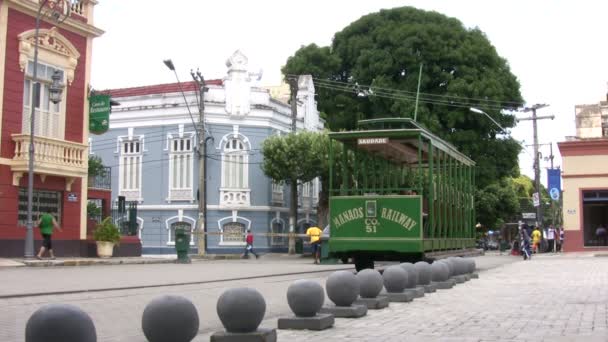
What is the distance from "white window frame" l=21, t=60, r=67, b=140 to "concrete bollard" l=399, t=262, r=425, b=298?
16020 millimetres

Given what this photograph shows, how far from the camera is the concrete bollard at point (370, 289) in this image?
1038cm

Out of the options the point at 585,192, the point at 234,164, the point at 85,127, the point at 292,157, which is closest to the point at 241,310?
the point at 85,127

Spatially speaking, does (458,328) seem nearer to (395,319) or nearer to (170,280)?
(395,319)

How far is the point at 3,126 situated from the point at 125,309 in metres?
14.5

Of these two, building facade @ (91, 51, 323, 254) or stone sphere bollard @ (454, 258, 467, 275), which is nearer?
stone sphere bollard @ (454, 258, 467, 275)

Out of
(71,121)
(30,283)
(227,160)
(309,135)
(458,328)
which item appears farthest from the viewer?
(227,160)

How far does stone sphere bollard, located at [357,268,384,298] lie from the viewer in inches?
411

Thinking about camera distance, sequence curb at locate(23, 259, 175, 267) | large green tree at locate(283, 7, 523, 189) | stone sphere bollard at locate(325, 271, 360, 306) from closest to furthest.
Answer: stone sphere bollard at locate(325, 271, 360, 306), curb at locate(23, 259, 175, 267), large green tree at locate(283, 7, 523, 189)

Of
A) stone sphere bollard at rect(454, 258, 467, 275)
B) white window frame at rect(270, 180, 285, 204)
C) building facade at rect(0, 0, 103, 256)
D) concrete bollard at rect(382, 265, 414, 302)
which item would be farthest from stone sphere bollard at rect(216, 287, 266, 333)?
white window frame at rect(270, 180, 285, 204)

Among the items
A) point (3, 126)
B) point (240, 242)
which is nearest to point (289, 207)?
point (240, 242)

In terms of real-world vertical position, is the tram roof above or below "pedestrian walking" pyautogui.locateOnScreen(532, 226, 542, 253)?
above

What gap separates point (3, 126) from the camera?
2308 cm

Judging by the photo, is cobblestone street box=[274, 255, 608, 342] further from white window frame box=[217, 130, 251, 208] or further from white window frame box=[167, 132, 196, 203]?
white window frame box=[167, 132, 196, 203]

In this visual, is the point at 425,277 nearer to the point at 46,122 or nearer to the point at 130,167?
the point at 46,122
